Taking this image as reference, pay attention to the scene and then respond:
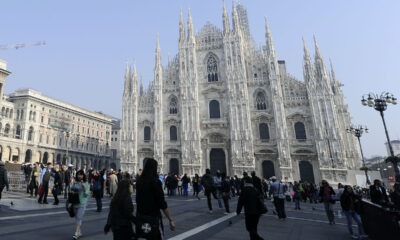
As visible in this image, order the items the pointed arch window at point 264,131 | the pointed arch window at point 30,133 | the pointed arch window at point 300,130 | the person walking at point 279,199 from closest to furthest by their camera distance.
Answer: the person walking at point 279,199
the pointed arch window at point 300,130
the pointed arch window at point 264,131
the pointed arch window at point 30,133

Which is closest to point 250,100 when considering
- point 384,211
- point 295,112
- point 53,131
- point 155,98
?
point 295,112

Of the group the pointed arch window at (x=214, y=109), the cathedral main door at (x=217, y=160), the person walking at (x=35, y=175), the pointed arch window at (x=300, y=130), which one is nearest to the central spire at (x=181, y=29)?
the pointed arch window at (x=214, y=109)

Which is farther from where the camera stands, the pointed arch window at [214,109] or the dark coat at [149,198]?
the pointed arch window at [214,109]

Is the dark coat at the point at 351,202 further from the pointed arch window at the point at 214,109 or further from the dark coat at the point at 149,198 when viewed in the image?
the pointed arch window at the point at 214,109

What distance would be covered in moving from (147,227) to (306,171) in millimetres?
29273

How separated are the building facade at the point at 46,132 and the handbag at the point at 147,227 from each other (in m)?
35.7

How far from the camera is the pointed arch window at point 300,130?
1161 inches

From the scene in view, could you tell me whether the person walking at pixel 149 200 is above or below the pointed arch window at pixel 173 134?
below

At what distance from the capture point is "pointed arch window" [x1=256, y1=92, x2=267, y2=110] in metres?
31.6

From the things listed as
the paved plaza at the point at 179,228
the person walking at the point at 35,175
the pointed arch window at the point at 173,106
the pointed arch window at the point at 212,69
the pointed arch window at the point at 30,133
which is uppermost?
the pointed arch window at the point at 212,69

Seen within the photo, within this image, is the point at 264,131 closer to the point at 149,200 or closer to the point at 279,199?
the point at 279,199

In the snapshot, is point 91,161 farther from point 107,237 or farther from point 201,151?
point 107,237

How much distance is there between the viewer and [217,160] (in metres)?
31.6

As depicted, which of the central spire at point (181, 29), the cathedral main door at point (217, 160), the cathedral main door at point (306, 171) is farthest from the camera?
the central spire at point (181, 29)
